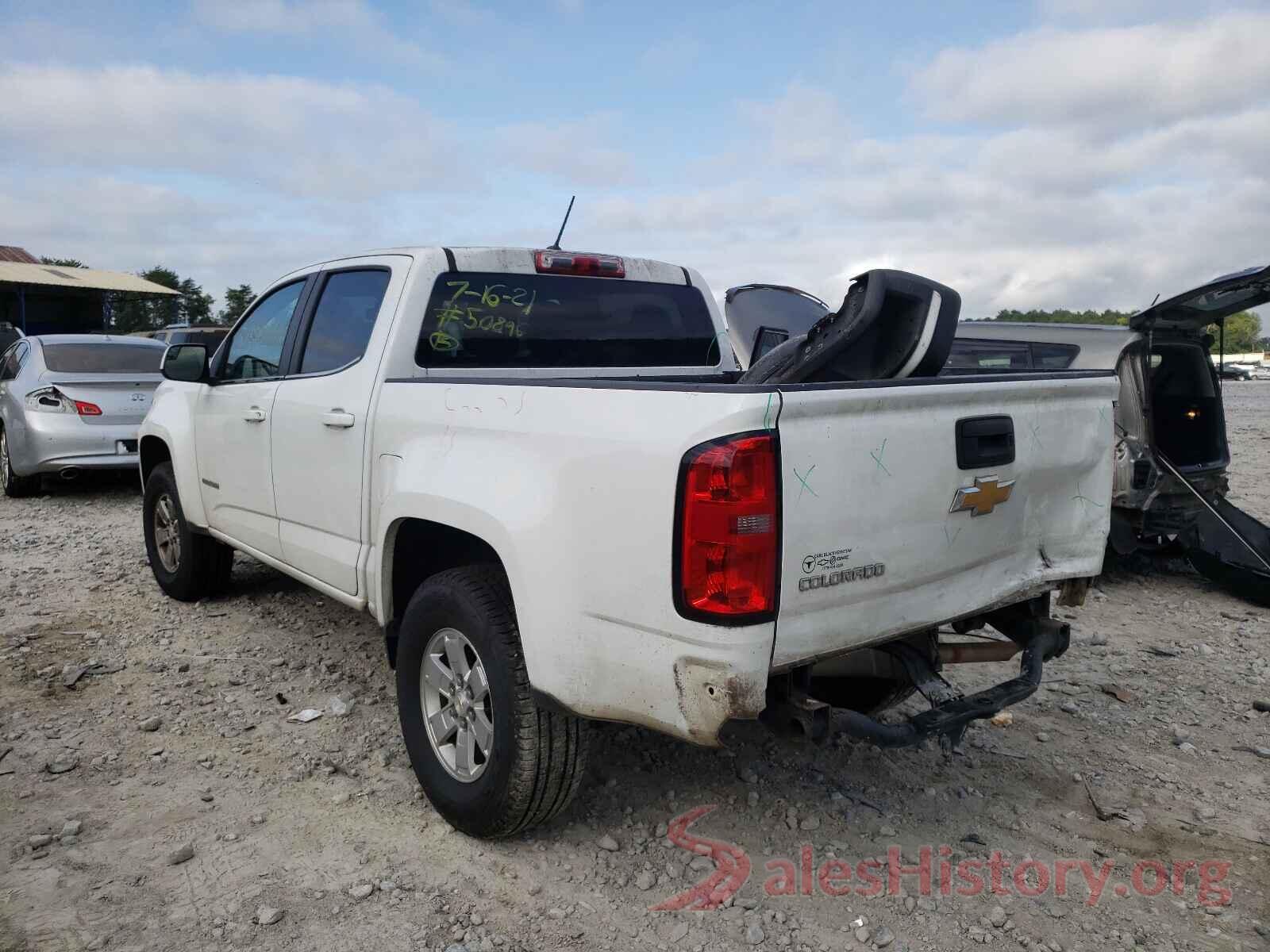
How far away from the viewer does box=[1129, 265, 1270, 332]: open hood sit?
5.38 m

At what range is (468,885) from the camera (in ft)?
9.20

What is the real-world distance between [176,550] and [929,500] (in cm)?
444

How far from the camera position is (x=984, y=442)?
9.08ft

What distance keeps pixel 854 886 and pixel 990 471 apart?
4.24 ft

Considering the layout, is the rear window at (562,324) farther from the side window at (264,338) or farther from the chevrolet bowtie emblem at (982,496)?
the chevrolet bowtie emblem at (982,496)

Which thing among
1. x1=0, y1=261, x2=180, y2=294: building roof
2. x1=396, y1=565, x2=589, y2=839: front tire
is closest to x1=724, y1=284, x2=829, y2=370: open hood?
x1=396, y1=565, x2=589, y2=839: front tire

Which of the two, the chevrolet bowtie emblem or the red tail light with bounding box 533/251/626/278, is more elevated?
the red tail light with bounding box 533/251/626/278

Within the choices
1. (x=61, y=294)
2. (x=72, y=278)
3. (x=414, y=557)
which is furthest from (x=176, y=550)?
(x=61, y=294)

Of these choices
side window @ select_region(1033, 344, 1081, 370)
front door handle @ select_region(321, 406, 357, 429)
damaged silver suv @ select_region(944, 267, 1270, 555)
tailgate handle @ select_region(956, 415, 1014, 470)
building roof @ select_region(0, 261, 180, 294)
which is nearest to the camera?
tailgate handle @ select_region(956, 415, 1014, 470)

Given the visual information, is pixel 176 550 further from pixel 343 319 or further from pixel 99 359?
pixel 99 359

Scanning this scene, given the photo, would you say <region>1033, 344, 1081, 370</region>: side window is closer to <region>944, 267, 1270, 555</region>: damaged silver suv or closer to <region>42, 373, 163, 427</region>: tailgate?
<region>944, 267, 1270, 555</region>: damaged silver suv

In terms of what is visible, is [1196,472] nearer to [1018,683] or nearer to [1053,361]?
[1053,361]

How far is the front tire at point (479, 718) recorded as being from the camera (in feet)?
9.00

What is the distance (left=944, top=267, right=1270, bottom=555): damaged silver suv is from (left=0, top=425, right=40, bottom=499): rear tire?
26.9ft
